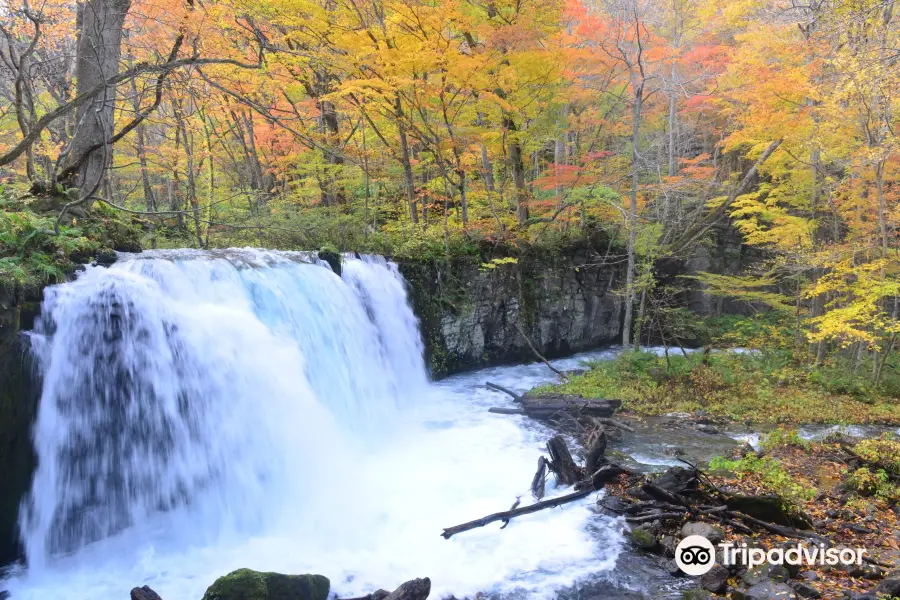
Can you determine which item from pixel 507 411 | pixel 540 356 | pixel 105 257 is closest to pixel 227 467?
pixel 105 257

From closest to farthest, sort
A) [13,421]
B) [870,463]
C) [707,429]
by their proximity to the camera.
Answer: [13,421] < [870,463] < [707,429]

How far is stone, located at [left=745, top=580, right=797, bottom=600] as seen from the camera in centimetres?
354

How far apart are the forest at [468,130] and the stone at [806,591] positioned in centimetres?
661

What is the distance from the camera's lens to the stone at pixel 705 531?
432 cm

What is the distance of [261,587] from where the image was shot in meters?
3.86

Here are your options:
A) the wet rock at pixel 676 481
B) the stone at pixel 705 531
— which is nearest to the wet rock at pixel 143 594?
the stone at pixel 705 531

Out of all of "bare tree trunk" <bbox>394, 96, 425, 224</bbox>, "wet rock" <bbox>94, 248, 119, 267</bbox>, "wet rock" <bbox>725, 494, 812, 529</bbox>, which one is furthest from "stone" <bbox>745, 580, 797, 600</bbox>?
"bare tree trunk" <bbox>394, 96, 425, 224</bbox>

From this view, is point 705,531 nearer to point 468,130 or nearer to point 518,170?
point 468,130

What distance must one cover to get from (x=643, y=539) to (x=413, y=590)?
7.59ft

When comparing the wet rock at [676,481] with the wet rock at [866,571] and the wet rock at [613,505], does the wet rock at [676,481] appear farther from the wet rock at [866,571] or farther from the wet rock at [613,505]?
the wet rock at [866,571]

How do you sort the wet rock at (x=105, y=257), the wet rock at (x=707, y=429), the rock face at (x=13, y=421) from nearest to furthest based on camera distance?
the rock face at (x=13, y=421) → the wet rock at (x=105, y=257) → the wet rock at (x=707, y=429)

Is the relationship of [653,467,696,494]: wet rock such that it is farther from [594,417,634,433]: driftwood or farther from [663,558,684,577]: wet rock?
[594,417,634,433]: driftwood

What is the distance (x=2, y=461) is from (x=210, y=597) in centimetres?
281

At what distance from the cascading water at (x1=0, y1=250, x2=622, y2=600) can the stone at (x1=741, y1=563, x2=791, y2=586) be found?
1.25m
